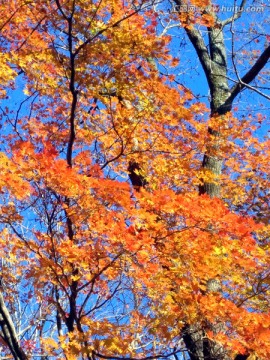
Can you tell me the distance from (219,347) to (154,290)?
4.12 ft

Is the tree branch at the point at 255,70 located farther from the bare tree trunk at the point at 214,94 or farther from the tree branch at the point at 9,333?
the tree branch at the point at 9,333

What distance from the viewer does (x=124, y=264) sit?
5324 millimetres

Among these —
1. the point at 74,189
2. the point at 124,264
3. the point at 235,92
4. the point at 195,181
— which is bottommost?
the point at 124,264

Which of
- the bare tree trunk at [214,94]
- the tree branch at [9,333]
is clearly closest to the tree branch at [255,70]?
the bare tree trunk at [214,94]

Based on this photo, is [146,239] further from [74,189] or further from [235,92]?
[235,92]

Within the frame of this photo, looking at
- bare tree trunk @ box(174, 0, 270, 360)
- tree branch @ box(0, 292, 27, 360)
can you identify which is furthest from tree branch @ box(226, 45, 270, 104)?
tree branch @ box(0, 292, 27, 360)

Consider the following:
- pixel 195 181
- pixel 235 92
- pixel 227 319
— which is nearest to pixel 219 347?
pixel 227 319

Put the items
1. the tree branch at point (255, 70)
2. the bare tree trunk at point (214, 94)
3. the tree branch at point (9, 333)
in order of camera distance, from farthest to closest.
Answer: the tree branch at point (255, 70) < the bare tree trunk at point (214, 94) < the tree branch at point (9, 333)

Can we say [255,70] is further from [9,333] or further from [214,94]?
[9,333]

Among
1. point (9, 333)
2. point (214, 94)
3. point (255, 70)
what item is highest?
point (214, 94)

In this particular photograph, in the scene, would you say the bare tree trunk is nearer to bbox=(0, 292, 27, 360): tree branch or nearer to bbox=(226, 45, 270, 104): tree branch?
bbox=(226, 45, 270, 104): tree branch

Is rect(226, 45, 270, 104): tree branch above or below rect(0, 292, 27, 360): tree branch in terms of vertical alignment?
above

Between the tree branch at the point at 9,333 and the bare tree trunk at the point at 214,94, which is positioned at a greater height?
the bare tree trunk at the point at 214,94

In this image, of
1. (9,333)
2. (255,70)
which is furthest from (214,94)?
(9,333)
